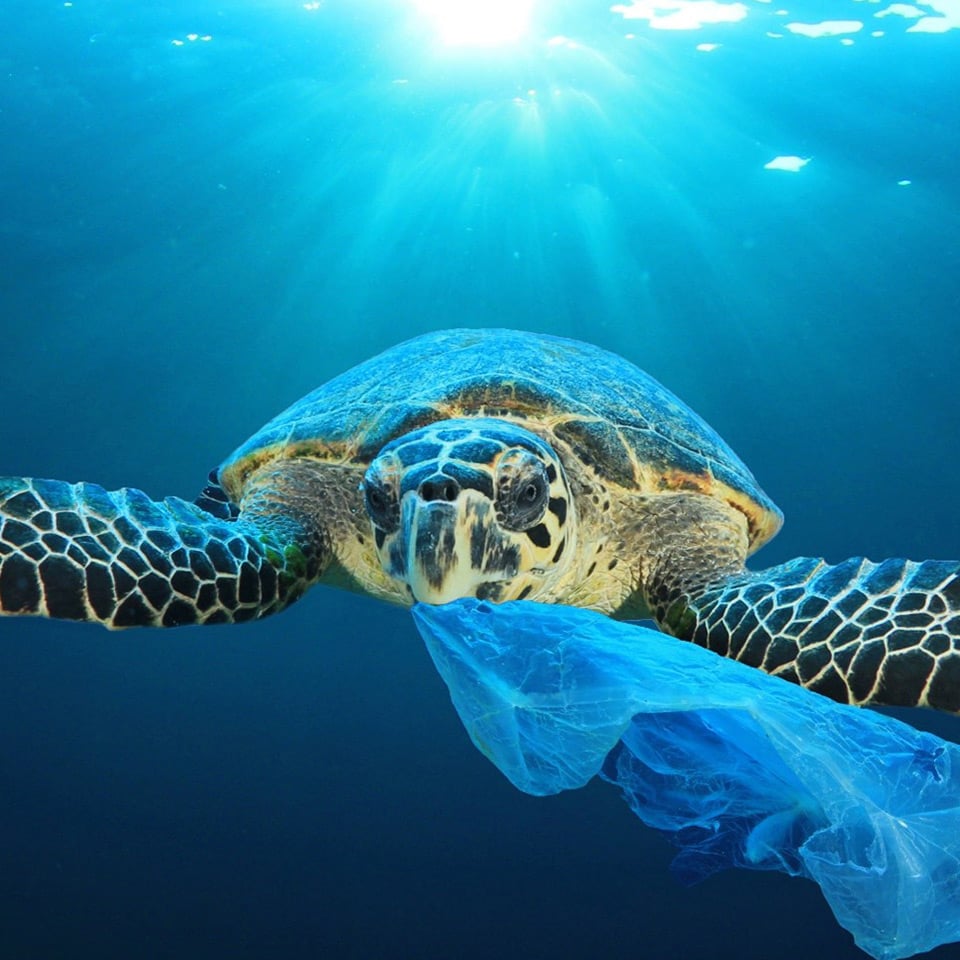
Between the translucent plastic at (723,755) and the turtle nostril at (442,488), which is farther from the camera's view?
the turtle nostril at (442,488)

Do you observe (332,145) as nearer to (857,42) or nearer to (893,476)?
(857,42)

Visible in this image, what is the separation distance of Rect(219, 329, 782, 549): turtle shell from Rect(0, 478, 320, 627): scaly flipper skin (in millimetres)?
723

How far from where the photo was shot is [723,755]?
1.99 m

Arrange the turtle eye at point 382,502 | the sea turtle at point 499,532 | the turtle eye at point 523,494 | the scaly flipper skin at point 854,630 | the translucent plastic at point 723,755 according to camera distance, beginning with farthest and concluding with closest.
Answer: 1. the turtle eye at point 382,502
2. the turtle eye at point 523,494
3. the sea turtle at point 499,532
4. the scaly flipper skin at point 854,630
5. the translucent plastic at point 723,755

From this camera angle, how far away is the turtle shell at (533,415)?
9.97 feet

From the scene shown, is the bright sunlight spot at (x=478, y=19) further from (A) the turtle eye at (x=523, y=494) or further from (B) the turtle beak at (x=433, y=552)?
(B) the turtle beak at (x=433, y=552)

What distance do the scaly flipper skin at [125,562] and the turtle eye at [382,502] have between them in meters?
0.42

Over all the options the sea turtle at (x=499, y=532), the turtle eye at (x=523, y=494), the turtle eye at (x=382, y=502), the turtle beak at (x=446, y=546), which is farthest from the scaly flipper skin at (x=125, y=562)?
the turtle eye at (x=523, y=494)

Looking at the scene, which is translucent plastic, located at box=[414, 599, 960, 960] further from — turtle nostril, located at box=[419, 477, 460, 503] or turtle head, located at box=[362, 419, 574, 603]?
turtle nostril, located at box=[419, 477, 460, 503]

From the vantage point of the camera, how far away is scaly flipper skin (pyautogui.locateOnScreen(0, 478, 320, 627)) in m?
2.13

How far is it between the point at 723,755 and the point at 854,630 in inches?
Answer: 18.8

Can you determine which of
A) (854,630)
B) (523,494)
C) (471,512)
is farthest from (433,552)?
(854,630)

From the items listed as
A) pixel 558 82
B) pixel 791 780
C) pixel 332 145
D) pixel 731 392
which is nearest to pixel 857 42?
pixel 558 82

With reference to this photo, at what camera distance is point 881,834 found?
5.00ft
